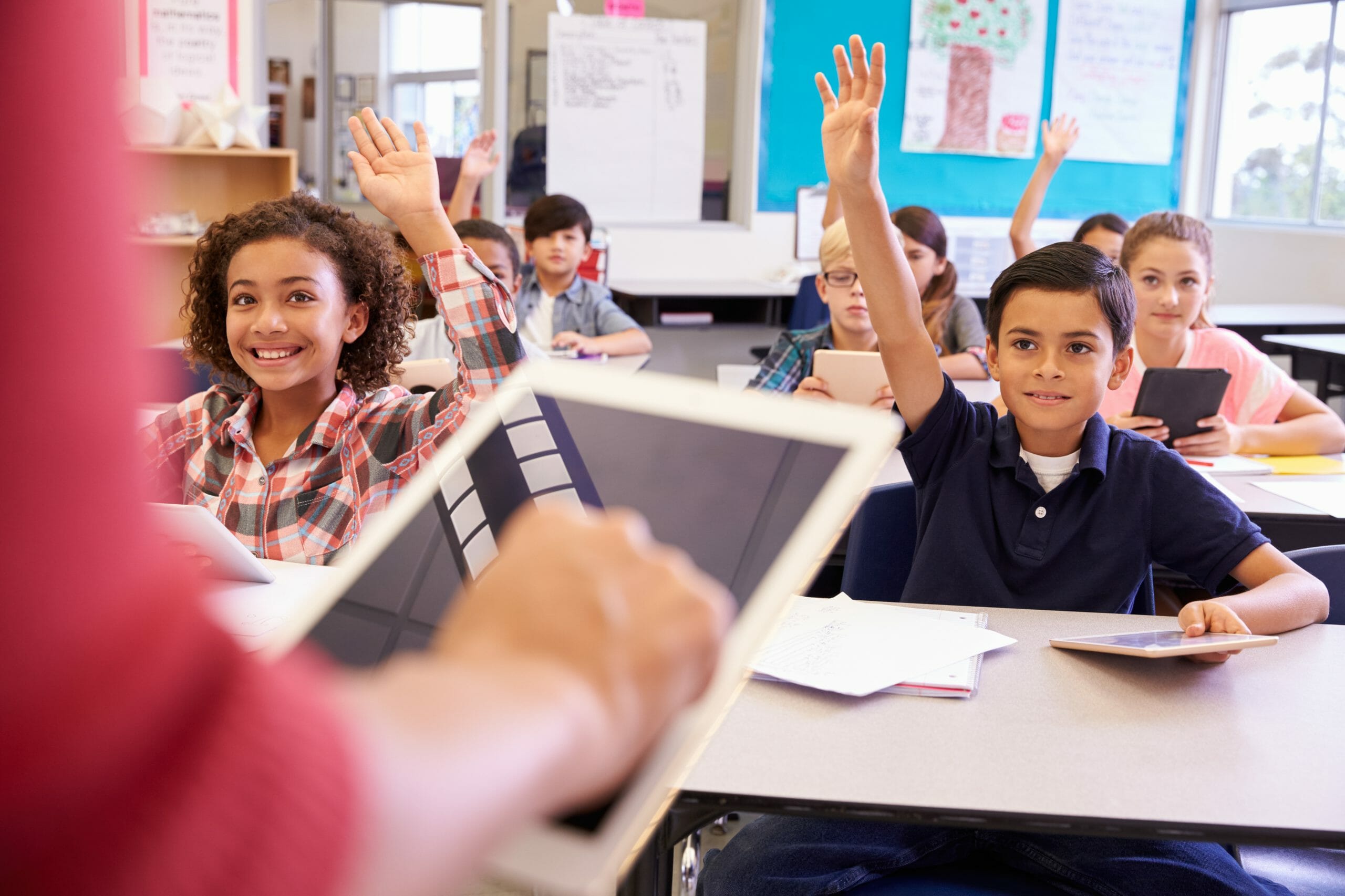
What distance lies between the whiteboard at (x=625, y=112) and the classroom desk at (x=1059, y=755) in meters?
5.36

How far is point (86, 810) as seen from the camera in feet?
0.79

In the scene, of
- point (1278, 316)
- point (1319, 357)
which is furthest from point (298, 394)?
point (1278, 316)

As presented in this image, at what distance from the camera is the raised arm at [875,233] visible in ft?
5.41

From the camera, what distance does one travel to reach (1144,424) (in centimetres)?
266

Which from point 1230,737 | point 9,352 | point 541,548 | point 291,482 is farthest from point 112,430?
point 291,482

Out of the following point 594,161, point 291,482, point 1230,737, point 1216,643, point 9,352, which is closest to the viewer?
point 9,352

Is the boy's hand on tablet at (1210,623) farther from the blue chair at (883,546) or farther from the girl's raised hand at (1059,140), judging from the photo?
the girl's raised hand at (1059,140)

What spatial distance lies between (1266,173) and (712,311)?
158 inches

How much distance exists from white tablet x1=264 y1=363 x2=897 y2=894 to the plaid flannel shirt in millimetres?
1084

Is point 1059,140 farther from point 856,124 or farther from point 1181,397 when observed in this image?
point 856,124

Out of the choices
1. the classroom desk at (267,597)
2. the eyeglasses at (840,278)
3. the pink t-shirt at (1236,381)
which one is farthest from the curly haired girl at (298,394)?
the pink t-shirt at (1236,381)

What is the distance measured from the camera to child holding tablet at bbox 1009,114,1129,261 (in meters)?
3.95

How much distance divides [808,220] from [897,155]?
783 mm

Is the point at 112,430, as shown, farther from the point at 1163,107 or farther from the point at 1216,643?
the point at 1163,107
